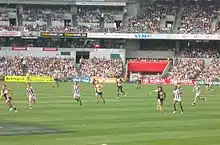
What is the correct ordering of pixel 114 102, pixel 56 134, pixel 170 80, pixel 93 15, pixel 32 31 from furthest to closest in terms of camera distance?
pixel 93 15
pixel 32 31
pixel 170 80
pixel 114 102
pixel 56 134

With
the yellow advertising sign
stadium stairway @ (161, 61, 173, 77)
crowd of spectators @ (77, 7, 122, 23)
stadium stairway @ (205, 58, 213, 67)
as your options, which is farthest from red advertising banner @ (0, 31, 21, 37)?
stadium stairway @ (205, 58, 213, 67)

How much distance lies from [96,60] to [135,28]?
8.40 meters

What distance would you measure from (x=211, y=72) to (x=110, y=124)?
5320 centimetres

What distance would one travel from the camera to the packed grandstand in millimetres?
79125

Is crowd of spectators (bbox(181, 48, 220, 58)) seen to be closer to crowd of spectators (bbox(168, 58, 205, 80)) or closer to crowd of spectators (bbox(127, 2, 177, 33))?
crowd of spectators (bbox(168, 58, 205, 80))

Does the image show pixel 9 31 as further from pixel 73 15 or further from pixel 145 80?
pixel 145 80

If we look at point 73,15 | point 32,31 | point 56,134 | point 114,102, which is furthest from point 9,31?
point 56,134

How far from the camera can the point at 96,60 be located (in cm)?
8188

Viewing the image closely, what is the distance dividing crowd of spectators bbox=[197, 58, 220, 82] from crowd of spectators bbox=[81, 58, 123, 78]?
12.4 metres

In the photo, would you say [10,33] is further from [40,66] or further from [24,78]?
[24,78]

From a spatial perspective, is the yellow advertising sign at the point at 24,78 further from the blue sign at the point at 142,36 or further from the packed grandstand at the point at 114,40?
the blue sign at the point at 142,36

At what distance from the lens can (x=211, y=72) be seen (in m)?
77.2

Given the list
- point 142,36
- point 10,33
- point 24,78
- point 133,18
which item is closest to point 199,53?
point 142,36

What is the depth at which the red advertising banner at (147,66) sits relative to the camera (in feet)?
264
